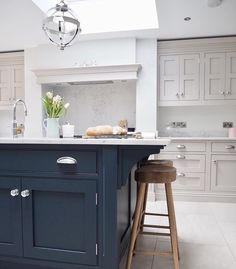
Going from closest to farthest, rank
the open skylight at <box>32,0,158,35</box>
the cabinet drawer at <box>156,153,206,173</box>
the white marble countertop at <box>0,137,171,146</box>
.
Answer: the white marble countertop at <box>0,137,171,146</box> → the open skylight at <box>32,0,158,35</box> → the cabinet drawer at <box>156,153,206,173</box>

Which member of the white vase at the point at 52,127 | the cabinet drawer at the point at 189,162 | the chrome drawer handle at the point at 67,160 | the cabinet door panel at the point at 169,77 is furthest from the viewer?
the cabinet door panel at the point at 169,77

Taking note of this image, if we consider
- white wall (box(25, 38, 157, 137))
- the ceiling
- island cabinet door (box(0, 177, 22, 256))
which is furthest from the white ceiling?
island cabinet door (box(0, 177, 22, 256))

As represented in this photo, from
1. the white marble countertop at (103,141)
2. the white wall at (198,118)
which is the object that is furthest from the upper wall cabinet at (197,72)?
the white marble countertop at (103,141)

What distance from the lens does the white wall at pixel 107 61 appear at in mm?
3816

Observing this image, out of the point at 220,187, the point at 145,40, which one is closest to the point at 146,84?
the point at 145,40

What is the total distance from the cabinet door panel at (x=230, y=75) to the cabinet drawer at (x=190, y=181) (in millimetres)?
1288

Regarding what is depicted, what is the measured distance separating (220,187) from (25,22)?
3.59 meters

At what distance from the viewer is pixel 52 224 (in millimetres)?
1573

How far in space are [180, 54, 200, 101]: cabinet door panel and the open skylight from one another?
2.45 ft

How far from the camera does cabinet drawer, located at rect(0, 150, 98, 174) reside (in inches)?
59.2

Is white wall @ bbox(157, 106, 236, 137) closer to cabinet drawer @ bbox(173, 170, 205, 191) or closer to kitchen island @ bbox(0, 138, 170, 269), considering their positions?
cabinet drawer @ bbox(173, 170, 205, 191)

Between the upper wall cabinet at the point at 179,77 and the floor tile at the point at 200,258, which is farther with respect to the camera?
the upper wall cabinet at the point at 179,77

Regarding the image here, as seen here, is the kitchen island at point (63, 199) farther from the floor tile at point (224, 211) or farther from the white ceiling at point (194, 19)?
the white ceiling at point (194, 19)

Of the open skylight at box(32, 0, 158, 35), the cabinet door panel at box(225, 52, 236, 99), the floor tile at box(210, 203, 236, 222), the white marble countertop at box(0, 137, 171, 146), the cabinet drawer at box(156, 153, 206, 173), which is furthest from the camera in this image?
the cabinet door panel at box(225, 52, 236, 99)
